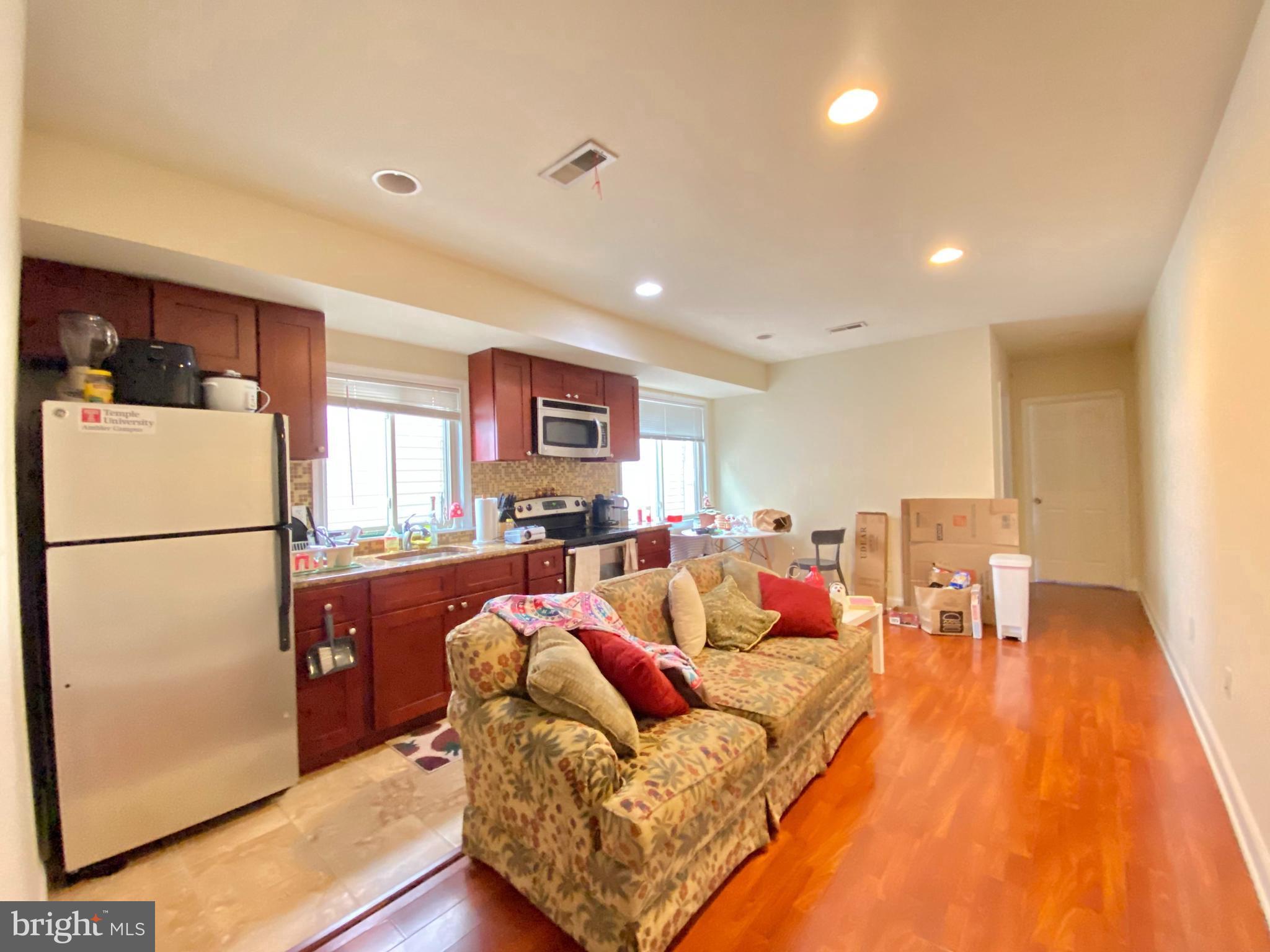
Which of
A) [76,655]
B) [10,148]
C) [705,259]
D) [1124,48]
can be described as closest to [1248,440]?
[1124,48]

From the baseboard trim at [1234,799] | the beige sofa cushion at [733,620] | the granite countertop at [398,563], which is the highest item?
the granite countertop at [398,563]

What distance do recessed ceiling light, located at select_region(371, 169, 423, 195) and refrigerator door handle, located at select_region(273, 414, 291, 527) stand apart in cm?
106

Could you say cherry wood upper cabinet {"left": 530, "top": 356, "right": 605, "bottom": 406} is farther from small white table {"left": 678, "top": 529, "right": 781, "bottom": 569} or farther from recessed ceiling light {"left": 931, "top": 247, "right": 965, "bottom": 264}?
→ recessed ceiling light {"left": 931, "top": 247, "right": 965, "bottom": 264}

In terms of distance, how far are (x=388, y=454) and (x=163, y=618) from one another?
165 cm

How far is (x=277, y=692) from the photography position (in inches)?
86.1

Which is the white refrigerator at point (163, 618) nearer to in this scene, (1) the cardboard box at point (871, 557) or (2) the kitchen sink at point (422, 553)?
(2) the kitchen sink at point (422, 553)

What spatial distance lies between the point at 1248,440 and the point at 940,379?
10.1 feet

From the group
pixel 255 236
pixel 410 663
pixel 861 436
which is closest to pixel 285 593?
pixel 410 663

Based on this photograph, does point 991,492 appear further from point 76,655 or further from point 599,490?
point 76,655

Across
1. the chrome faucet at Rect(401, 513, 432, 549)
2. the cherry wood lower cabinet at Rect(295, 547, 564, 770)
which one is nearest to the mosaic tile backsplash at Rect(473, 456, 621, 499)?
the chrome faucet at Rect(401, 513, 432, 549)

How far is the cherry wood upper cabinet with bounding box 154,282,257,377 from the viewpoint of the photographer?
88.5 inches

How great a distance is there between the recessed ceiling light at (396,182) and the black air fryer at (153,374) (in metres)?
1.05

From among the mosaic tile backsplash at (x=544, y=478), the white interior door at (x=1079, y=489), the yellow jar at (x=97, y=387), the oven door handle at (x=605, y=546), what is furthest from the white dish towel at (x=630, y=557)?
the white interior door at (x=1079, y=489)

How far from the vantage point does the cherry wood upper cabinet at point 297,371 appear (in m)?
2.55
